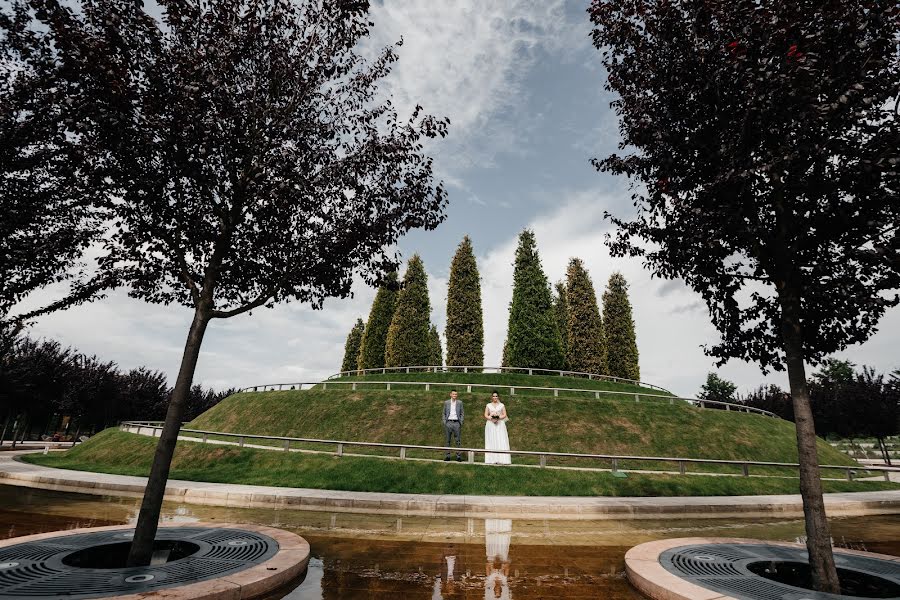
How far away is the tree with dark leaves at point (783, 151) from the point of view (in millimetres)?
5352

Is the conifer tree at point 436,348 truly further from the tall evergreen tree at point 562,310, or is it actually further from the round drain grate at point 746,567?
the round drain grate at point 746,567

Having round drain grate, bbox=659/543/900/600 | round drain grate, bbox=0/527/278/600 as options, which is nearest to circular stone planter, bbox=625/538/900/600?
round drain grate, bbox=659/543/900/600

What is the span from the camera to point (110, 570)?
4859 millimetres

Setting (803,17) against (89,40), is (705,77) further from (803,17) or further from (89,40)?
(89,40)

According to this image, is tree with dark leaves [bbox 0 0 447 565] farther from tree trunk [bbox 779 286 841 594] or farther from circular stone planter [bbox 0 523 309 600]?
tree trunk [bbox 779 286 841 594]

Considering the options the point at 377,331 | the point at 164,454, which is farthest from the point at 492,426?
the point at 377,331

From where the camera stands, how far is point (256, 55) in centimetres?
689

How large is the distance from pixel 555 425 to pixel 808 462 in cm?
1508

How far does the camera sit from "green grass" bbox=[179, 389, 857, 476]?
19078 millimetres

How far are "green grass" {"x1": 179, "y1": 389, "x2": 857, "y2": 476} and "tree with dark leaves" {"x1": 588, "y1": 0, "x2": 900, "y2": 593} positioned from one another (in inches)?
486

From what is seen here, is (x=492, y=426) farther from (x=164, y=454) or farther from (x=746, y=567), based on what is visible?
(x=164, y=454)

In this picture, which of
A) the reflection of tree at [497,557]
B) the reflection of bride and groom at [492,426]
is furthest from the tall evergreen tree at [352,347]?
the reflection of tree at [497,557]

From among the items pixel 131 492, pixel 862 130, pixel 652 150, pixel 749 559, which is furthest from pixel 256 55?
pixel 131 492

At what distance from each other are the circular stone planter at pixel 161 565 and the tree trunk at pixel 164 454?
300 mm
